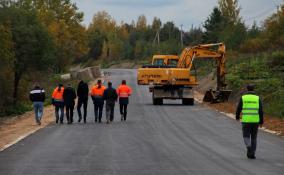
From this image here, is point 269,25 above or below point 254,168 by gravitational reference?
above

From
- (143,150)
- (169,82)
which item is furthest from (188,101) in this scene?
(143,150)

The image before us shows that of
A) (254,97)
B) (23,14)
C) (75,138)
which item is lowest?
(75,138)

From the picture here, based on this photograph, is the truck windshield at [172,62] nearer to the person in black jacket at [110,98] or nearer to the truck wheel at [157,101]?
the truck wheel at [157,101]

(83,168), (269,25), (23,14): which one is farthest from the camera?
(269,25)

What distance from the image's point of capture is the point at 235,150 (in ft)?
60.7

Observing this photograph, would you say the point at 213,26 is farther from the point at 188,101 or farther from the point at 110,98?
the point at 110,98

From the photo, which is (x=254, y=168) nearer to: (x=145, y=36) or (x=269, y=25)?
(x=269, y=25)

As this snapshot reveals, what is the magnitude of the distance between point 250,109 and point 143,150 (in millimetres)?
3152

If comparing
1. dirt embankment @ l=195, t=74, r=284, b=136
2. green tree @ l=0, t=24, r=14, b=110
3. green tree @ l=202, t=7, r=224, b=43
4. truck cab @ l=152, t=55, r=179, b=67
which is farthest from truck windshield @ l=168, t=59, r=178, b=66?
green tree @ l=202, t=7, r=224, b=43

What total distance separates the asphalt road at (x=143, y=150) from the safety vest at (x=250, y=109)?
99cm

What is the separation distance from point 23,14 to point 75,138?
3707cm

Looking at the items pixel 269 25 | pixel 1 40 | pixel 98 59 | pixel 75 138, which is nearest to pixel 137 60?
pixel 98 59

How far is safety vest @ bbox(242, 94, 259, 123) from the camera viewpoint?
16.9m

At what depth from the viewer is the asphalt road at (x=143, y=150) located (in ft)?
47.3
